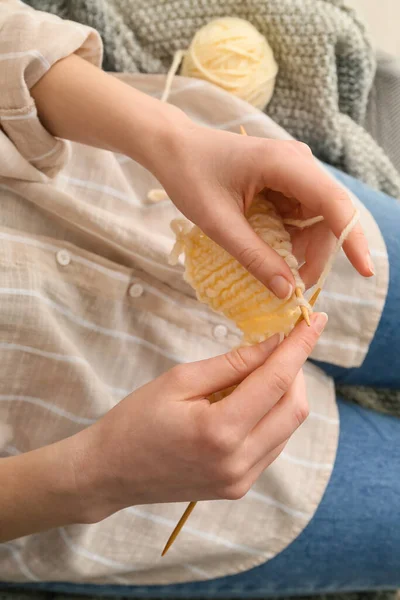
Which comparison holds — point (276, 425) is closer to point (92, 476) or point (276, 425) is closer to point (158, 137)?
point (92, 476)

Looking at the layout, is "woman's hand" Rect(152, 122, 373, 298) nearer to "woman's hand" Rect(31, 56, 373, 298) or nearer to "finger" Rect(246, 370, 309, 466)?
"woman's hand" Rect(31, 56, 373, 298)

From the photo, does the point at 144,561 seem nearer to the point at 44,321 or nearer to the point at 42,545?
the point at 42,545

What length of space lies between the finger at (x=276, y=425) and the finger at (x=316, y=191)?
0.13 meters

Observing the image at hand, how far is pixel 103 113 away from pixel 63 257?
168 millimetres

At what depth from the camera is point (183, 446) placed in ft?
1.50

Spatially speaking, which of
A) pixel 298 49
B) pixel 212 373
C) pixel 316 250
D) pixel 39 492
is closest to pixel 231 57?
pixel 298 49

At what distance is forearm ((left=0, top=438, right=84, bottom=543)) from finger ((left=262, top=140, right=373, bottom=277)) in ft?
1.03

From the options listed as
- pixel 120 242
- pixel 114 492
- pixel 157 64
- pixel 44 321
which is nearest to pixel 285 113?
pixel 157 64

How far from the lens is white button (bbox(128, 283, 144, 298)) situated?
65 cm

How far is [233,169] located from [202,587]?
513 mm

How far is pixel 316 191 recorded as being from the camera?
0.47 meters

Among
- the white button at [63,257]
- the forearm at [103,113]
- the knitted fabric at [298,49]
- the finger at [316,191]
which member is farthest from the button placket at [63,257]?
the knitted fabric at [298,49]

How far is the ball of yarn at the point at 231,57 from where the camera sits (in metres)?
0.82

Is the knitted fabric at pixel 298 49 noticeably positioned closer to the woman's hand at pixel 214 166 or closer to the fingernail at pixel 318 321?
the woman's hand at pixel 214 166
